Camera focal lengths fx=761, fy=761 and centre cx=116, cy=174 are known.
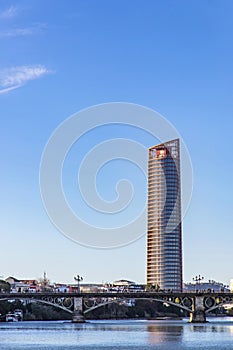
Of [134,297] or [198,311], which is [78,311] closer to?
[134,297]

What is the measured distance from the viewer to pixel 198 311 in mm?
127250

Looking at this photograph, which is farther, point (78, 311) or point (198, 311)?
point (198, 311)

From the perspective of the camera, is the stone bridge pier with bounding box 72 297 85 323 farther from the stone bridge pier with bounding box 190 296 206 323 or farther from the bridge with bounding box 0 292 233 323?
the stone bridge pier with bounding box 190 296 206 323

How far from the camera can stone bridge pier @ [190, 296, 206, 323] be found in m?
126

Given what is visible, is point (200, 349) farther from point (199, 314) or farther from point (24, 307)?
point (24, 307)

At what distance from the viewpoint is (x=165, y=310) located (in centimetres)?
19162

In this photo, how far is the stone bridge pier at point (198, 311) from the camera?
12625 cm

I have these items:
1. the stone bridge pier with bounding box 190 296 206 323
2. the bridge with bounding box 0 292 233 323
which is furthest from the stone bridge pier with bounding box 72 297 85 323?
the stone bridge pier with bounding box 190 296 206 323

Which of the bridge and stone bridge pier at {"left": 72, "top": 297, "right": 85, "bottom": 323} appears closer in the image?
the bridge

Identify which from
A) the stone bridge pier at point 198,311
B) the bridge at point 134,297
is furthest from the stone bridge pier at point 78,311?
the stone bridge pier at point 198,311

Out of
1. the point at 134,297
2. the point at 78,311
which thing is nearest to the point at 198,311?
the point at 134,297

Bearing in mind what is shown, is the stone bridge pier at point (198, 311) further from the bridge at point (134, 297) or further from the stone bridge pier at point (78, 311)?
the stone bridge pier at point (78, 311)

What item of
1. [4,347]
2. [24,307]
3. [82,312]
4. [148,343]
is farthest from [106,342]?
[24,307]

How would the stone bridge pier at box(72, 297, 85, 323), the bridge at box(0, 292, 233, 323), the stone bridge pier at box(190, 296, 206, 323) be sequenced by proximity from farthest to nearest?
the stone bridge pier at box(190, 296, 206, 323) → the stone bridge pier at box(72, 297, 85, 323) → the bridge at box(0, 292, 233, 323)
